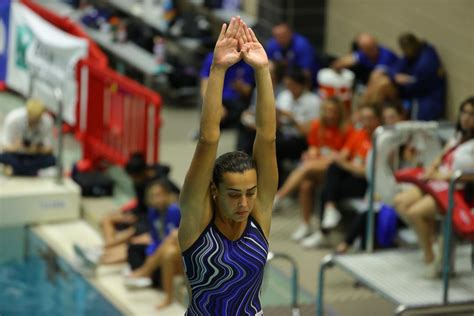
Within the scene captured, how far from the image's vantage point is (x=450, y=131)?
329 inches

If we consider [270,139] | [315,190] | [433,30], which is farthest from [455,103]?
[270,139]

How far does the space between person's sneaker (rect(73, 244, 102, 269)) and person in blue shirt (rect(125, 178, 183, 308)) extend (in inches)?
14.2

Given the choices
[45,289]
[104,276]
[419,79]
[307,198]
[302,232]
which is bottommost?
[45,289]

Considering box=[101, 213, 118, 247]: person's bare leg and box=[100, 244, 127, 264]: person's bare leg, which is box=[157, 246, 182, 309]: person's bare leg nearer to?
box=[100, 244, 127, 264]: person's bare leg

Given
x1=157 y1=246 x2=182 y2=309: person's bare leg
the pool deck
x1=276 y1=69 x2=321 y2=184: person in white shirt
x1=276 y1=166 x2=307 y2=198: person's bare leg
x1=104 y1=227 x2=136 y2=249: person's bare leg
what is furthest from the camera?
x1=276 y1=69 x2=321 y2=184: person in white shirt

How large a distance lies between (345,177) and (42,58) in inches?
170

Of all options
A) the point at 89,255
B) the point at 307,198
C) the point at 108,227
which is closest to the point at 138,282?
the point at 89,255

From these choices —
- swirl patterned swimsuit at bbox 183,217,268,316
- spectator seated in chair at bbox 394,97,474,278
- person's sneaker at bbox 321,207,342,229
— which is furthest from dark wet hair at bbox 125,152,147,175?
swirl patterned swimsuit at bbox 183,217,268,316

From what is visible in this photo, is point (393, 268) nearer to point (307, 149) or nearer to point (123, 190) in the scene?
point (307, 149)

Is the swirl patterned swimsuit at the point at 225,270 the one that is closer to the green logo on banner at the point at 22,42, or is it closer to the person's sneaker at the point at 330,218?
the person's sneaker at the point at 330,218

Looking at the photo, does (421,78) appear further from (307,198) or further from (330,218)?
(330,218)

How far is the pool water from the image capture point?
9.07 meters

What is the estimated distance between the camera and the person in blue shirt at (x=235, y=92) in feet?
35.8

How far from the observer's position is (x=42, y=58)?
1241 centimetres
